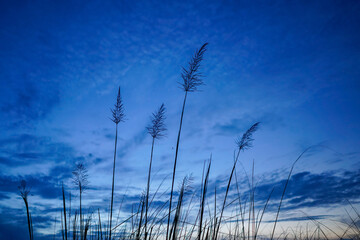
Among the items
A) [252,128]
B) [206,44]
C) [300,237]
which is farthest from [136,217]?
[300,237]

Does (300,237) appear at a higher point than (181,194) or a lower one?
lower

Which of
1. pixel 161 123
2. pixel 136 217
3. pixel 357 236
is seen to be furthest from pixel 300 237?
pixel 161 123

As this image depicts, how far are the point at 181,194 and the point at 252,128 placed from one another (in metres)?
1.21

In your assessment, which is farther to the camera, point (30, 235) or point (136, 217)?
point (136, 217)

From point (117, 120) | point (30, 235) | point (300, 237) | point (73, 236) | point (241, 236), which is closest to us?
point (30, 235)

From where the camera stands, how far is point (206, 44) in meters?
2.56

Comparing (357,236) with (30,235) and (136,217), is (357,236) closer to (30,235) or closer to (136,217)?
(136,217)

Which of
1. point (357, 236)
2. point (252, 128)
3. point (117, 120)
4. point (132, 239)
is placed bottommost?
point (357, 236)

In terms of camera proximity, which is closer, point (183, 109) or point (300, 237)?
point (183, 109)

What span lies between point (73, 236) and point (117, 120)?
140 centimetres

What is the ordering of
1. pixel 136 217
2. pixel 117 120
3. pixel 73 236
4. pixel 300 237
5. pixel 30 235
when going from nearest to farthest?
pixel 30 235 → pixel 73 236 → pixel 117 120 → pixel 136 217 → pixel 300 237

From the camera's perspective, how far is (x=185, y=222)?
341 cm

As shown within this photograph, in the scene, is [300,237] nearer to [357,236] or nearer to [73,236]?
[357,236]

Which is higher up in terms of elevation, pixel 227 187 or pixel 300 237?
pixel 227 187
